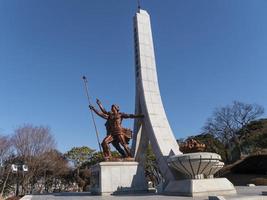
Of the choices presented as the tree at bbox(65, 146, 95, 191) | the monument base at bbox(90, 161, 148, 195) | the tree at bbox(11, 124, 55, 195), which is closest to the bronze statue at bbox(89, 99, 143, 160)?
the monument base at bbox(90, 161, 148, 195)

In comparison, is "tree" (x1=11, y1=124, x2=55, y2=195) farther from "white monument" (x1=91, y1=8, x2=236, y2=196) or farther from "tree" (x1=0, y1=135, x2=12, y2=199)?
"white monument" (x1=91, y1=8, x2=236, y2=196)

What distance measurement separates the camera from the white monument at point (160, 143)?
1189cm

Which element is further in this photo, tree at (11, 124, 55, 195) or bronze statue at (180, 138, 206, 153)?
tree at (11, 124, 55, 195)

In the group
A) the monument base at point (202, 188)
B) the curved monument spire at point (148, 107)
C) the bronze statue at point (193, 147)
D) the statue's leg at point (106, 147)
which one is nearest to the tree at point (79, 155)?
the curved monument spire at point (148, 107)

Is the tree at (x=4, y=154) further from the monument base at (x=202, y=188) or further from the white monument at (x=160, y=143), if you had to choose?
the monument base at (x=202, y=188)

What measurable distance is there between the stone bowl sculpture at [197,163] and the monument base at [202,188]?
0.52m

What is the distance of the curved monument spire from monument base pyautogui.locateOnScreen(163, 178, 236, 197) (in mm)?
2119

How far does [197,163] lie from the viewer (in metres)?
11.9

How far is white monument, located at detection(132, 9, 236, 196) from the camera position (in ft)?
39.0

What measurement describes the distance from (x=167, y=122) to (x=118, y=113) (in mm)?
2731

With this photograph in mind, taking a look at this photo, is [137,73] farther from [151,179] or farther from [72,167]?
[72,167]

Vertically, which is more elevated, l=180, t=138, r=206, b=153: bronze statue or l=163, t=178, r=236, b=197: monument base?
l=180, t=138, r=206, b=153: bronze statue

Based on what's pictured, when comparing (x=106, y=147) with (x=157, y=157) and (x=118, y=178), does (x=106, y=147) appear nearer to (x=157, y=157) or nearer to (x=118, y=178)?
(x=118, y=178)

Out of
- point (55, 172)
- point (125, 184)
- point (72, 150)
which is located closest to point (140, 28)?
point (125, 184)
